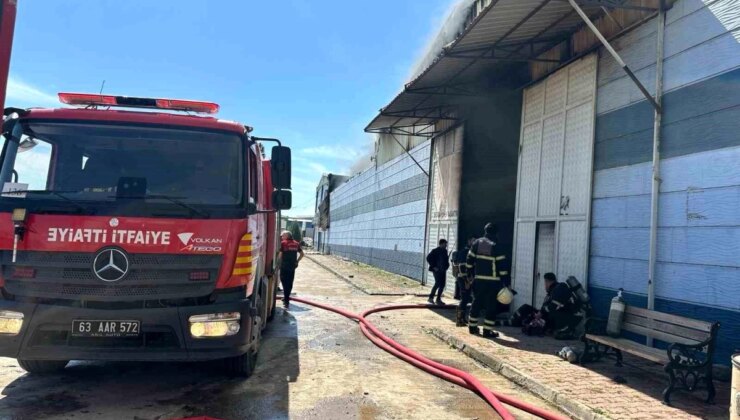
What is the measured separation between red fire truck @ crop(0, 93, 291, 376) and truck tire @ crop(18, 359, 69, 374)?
123 cm

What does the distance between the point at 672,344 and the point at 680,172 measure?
91.0 inches

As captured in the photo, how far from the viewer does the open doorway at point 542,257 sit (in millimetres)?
9312

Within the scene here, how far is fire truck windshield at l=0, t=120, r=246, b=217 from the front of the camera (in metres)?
4.42

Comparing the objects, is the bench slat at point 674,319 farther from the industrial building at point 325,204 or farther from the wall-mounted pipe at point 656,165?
the industrial building at point 325,204

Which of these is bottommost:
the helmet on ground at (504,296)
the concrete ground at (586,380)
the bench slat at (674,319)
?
the concrete ground at (586,380)

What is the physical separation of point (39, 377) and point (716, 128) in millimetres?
7910

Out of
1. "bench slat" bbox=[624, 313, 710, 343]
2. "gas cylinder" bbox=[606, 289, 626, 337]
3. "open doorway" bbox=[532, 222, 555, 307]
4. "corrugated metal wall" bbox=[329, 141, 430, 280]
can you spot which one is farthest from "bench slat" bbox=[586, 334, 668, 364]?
"corrugated metal wall" bbox=[329, 141, 430, 280]

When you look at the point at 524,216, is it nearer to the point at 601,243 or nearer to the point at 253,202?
the point at 601,243

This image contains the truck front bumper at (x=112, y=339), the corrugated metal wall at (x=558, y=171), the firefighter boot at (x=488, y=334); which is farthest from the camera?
the corrugated metal wall at (x=558, y=171)

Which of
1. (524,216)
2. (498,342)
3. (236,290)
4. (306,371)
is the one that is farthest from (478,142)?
(236,290)

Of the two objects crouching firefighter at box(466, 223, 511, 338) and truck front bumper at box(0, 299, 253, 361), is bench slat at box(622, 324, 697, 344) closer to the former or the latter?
crouching firefighter at box(466, 223, 511, 338)

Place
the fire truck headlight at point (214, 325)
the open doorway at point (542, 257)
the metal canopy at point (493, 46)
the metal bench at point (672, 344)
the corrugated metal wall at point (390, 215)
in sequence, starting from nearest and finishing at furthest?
the fire truck headlight at point (214, 325), the metal bench at point (672, 344), the metal canopy at point (493, 46), the open doorway at point (542, 257), the corrugated metal wall at point (390, 215)

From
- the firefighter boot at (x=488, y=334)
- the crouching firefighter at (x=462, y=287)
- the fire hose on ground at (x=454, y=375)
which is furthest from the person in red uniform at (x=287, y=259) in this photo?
the firefighter boot at (x=488, y=334)

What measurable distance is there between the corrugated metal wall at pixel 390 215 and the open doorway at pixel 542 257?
664 centimetres
